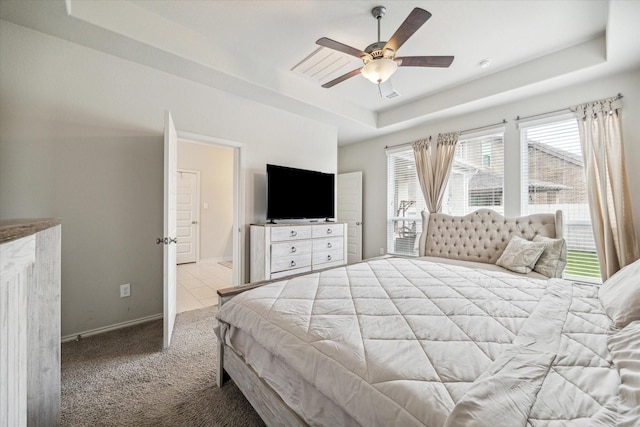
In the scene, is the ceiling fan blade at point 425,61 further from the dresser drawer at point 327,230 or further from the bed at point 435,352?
the dresser drawer at point 327,230

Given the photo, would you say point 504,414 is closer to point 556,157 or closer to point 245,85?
point 245,85

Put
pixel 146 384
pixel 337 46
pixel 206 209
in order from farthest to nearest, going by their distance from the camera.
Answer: pixel 206 209
pixel 337 46
pixel 146 384

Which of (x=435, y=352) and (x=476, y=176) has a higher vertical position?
(x=476, y=176)

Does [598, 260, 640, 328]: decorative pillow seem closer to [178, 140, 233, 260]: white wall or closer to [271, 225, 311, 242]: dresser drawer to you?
[271, 225, 311, 242]: dresser drawer

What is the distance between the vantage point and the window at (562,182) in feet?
9.85

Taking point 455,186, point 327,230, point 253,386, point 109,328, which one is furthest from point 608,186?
point 109,328

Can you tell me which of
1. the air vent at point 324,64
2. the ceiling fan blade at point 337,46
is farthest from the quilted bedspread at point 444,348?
the air vent at point 324,64

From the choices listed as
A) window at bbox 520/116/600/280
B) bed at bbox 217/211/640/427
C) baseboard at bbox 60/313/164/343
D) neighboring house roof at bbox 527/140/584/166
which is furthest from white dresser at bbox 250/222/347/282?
neighboring house roof at bbox 527/140/584/166

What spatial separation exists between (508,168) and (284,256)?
10.9 ft

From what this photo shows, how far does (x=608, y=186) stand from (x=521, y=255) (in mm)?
1177

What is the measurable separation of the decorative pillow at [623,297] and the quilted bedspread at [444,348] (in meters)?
0.05

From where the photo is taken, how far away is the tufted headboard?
3.02 meters

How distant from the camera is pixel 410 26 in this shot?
5.85 feet

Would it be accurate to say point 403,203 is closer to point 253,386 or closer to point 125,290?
point 253,386
